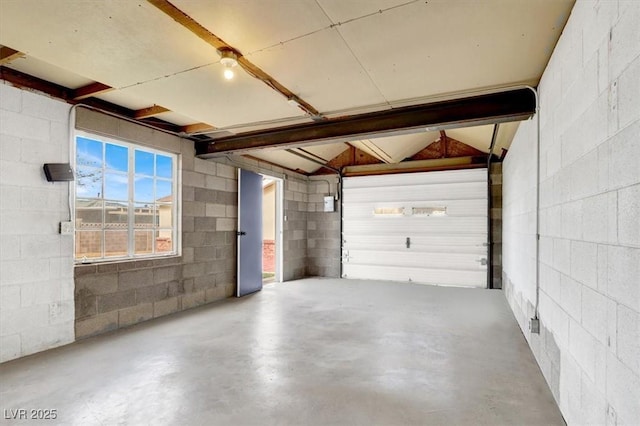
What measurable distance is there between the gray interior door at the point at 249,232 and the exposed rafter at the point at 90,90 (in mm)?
2458

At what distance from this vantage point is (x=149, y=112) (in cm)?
368

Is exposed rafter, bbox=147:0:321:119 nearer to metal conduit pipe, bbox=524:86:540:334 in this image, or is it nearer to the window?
metal conduit pipe, bbox=524:86:540:334

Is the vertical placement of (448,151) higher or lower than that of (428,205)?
higher

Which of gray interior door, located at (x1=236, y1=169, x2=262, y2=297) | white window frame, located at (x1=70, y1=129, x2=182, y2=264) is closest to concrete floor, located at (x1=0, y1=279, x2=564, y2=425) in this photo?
white window frame, located at (x1=70, y1=129, x2=182, y2=264)

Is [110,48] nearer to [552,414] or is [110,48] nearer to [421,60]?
[421,60]

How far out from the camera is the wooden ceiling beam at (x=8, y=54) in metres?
2.42

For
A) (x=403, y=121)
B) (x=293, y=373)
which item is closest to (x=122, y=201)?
(x=293, y=373)

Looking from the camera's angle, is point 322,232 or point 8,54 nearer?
point 8,54

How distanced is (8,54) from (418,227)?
6.12 metres

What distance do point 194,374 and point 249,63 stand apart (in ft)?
7.70

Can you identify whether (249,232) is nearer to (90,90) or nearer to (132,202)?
(132,202)

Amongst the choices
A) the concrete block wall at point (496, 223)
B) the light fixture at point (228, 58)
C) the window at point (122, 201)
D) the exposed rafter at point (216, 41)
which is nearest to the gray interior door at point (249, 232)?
the window at point (122, 201)

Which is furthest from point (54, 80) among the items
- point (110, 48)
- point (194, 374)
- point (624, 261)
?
point (624, 261)

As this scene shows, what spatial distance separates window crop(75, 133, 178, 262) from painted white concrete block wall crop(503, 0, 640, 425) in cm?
412
